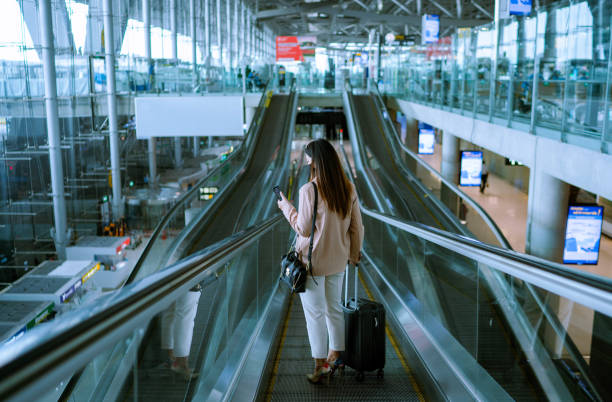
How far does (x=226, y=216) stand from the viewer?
14828mm

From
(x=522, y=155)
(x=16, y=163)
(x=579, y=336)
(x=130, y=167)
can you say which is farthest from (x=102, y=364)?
(x=130, y=167)

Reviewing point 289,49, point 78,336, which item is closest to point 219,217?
point 78,336

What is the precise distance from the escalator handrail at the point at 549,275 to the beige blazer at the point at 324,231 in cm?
64

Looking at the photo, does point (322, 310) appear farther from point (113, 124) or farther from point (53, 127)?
point (113, 124)

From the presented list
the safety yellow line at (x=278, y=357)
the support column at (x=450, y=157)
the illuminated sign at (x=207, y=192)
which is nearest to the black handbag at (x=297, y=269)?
the safety yellow line at (x=278, y=357)

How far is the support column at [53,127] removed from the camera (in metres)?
17.4

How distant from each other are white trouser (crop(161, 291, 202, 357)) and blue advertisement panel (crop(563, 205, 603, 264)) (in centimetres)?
914

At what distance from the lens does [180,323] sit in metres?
2.57

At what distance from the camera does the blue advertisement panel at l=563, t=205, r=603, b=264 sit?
10.4m

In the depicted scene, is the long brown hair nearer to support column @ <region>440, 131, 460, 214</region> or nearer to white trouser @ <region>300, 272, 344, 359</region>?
white trouser @ <region>300, 272, 344, 359</region>

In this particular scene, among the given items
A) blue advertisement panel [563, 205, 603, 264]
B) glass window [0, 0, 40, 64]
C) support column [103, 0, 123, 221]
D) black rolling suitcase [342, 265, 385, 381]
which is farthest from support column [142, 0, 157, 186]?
black rolling suitcase [342, 265, 385, 381]

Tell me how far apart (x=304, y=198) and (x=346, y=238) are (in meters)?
0.42

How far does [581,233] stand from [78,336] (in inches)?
417

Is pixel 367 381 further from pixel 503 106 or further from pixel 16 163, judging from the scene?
pixel 16 163
